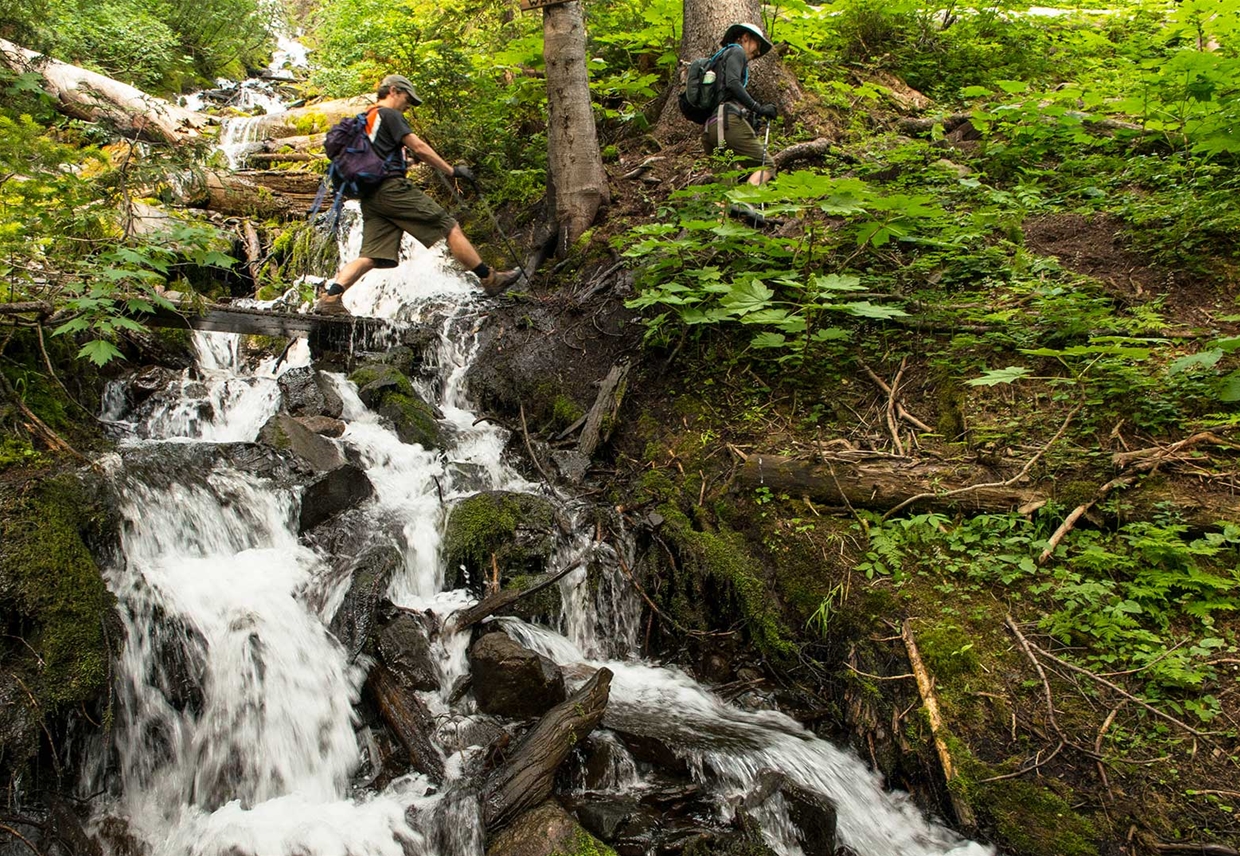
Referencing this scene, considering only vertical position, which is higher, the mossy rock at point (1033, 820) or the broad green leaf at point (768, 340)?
the broad green leaf at point (768, 340)

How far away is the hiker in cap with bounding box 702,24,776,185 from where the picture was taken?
6.08 metres

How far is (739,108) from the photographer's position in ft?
20.6

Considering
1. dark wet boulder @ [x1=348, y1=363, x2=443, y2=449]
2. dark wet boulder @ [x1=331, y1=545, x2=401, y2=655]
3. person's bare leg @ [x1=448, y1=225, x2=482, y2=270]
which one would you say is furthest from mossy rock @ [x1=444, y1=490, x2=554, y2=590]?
person's bare leg @ [x1=448, y1=225, x2=482, y2=270]

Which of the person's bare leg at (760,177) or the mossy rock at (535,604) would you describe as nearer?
the mossy rock at (535,604)

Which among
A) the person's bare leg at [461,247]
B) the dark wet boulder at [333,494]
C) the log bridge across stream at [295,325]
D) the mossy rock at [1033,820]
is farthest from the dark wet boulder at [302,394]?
the mossy rock at [1033,820]

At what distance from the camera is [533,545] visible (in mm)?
4625

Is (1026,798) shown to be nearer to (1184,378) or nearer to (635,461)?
(1184,378)

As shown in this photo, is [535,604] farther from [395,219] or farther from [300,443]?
[395,219]

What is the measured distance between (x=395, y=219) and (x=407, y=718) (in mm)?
4754

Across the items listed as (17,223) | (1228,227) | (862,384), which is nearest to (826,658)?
(862,384)

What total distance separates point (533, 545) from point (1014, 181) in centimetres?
574

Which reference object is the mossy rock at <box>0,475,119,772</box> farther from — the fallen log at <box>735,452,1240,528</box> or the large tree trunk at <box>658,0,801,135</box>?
the large tree trunk at <box>658,0,801,135</box>

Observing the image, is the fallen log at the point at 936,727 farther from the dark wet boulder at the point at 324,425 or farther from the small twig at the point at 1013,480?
the dark wet boulder at the point at 324,425

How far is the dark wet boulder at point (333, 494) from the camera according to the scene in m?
4.72
